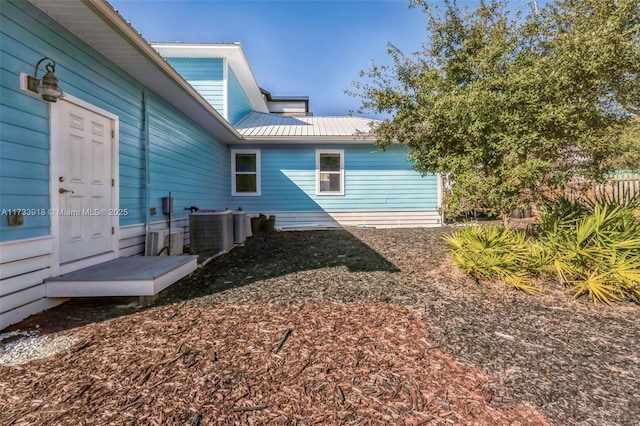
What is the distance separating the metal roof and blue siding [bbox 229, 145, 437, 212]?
1.58 ft

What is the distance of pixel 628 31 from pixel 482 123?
6.96 feet

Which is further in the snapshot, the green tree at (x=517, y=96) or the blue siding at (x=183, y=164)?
the blue siding at (x=183, y=164)

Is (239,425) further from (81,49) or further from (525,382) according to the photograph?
(81,49)

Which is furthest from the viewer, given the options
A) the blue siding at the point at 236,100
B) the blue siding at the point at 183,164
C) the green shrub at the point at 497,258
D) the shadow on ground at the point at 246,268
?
the blue siding at the point at 236,100

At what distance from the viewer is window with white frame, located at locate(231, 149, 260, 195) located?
31.3ft

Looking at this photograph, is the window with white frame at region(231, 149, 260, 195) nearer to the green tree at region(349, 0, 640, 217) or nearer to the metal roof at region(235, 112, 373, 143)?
the metal roof at region(235, 112, 373, 143)

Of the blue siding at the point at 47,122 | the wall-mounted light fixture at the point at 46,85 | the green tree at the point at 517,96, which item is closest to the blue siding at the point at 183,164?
the blue siding at the point at 47,122

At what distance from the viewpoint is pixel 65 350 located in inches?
90.3

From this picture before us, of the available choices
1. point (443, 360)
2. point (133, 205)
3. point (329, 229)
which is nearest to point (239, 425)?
point (443, 360)

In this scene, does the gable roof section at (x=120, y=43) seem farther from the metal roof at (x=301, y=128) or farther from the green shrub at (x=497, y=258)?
the green shrub at (x=497, y=258)

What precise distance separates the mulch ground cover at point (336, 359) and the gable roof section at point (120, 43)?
304 cm

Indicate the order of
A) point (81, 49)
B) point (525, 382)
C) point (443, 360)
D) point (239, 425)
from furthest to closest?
point (81, 49) < point (443, 360) < point (525, 382) < point (239, 425)

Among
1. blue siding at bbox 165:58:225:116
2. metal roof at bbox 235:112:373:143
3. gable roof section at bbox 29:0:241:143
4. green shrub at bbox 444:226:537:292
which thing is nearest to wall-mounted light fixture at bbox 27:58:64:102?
gable roof section at bbox 29:0:241:143

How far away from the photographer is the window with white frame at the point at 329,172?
9586 mm
